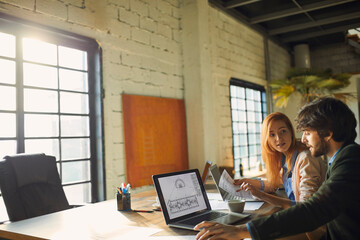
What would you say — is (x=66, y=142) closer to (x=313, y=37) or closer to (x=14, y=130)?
(x=14, y=130)

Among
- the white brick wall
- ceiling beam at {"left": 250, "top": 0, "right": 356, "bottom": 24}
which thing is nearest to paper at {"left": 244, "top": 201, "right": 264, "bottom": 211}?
the white brick wall

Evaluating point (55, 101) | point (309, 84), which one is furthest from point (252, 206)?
point (309, 84)

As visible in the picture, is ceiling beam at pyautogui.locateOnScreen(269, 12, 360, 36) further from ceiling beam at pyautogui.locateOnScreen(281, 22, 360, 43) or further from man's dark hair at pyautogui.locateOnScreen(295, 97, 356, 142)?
man's dark hair at pyautogui.locateOnScreen(295, 97, 356, 142)

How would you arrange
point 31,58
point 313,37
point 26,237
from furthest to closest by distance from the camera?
point 313,37, point 31,58, point 26,237

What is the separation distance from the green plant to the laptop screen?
4.51m

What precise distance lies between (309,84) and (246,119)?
1.27 m

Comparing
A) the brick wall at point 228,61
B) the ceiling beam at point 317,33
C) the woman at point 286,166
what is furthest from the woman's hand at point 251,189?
the ceiling beam at point 317,33

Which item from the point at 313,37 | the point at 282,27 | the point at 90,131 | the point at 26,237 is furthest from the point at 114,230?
the point at 313,37

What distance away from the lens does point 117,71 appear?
3.46m

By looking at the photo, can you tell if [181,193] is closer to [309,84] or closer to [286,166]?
[286,166]

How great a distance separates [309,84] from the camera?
19.3ft

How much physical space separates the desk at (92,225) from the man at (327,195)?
43 cm

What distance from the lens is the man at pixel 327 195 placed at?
113 centimetres

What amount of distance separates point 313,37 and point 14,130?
650cm
